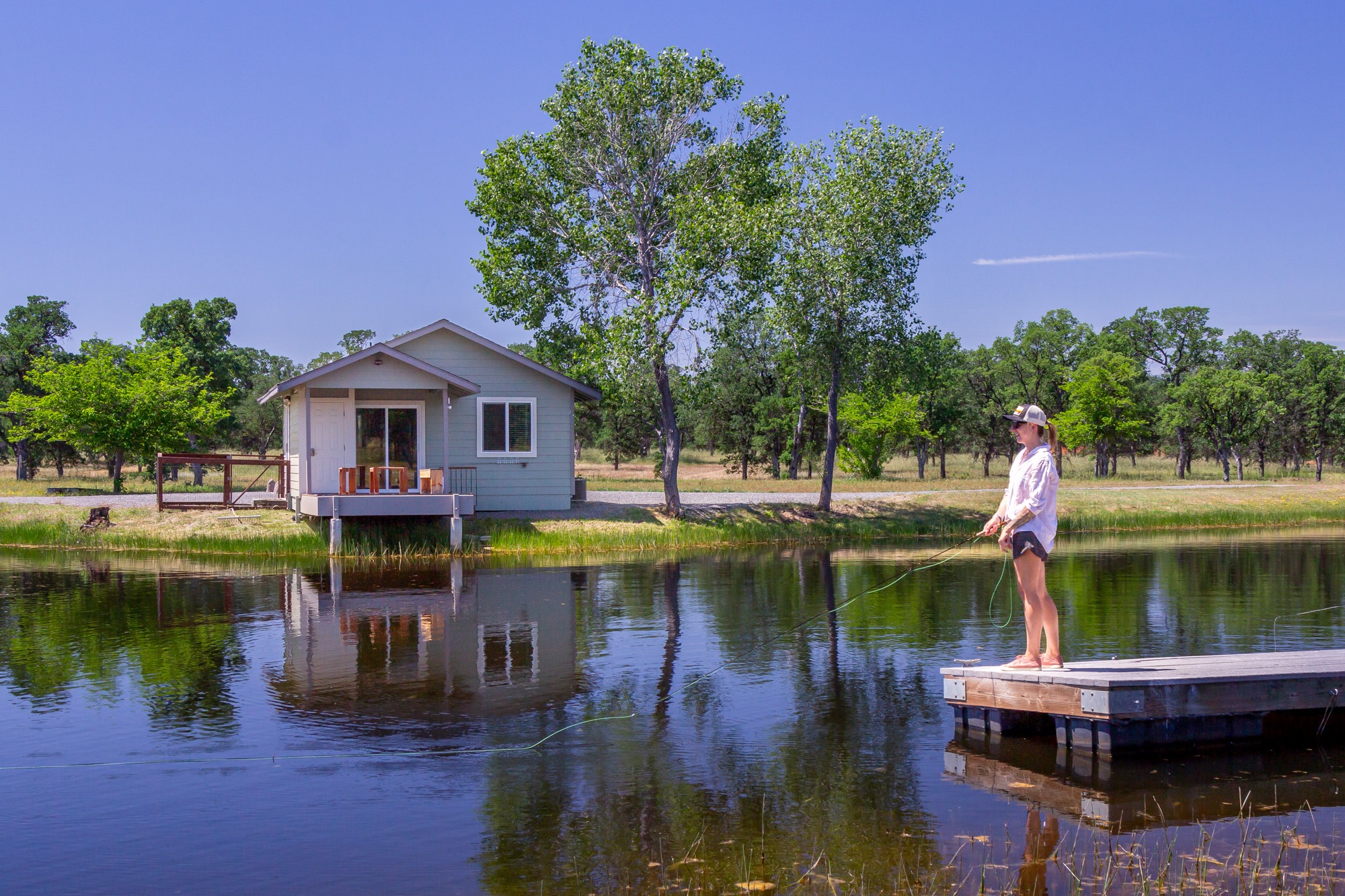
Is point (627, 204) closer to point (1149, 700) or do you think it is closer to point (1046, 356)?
point (1149, 700)

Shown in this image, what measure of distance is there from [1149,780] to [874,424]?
45105 mm

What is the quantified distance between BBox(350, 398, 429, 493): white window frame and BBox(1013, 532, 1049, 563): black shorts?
2036 centimetres

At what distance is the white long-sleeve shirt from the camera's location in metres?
8.64

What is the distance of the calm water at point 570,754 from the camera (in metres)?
6.65

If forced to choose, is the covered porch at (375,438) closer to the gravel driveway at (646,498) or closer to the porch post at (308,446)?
the porch post at (308,446)

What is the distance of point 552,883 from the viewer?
246 inches

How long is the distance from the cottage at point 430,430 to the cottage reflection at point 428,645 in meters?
5.30

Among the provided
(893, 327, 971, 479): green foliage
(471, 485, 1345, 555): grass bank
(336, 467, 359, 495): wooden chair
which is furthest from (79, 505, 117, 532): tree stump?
(893, 327, 971, 479): green foliage

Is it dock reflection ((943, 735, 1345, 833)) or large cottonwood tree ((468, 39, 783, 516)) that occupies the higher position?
large cottonwood tree ((468, 39, 783, 516))

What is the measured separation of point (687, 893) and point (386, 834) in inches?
82.8

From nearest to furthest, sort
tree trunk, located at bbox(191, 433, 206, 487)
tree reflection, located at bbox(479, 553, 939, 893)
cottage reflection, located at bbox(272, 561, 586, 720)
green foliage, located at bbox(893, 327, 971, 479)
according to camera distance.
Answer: tree reflection, located at bbox(479, 553, 939, 893) < cottage reflection, located at bbox(272, 561, 586, 720) < tree trunk, located at bbox(191, 433, 206, 487) < green foliage, located at bbox(893, 327, 971, 479)

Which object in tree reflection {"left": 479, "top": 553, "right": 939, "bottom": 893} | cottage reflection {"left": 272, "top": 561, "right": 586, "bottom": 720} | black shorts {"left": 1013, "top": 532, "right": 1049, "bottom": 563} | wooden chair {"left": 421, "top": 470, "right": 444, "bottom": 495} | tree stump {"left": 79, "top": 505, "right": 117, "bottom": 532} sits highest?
wooden chair {"left": 421, "top": 470, "right": 444, "bottom": 495}

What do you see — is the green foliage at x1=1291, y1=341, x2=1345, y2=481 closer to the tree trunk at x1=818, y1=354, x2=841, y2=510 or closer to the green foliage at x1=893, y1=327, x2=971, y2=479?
the green foliage at x1=893, y1=327, x2=971, y2=479

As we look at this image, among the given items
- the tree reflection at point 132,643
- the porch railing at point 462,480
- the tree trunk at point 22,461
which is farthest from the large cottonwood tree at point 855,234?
the tree trunk at point 22,461
